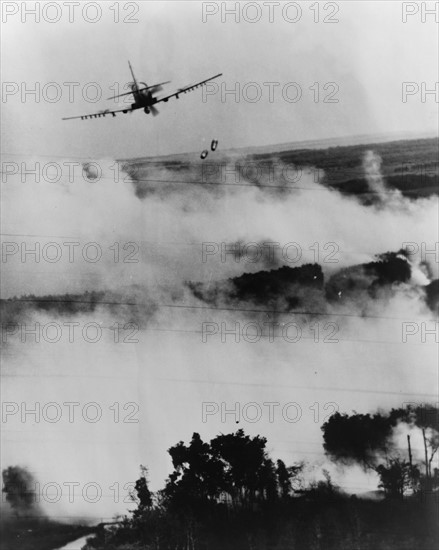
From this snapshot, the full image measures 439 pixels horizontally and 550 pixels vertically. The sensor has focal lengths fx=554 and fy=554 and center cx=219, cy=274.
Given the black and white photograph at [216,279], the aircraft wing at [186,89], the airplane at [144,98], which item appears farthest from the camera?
the aircraft wing at [186,89]

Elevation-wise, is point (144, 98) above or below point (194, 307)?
above

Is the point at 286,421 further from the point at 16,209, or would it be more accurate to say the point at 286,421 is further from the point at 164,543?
the point at 16,209

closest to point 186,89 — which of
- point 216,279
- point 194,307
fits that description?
point 216,279

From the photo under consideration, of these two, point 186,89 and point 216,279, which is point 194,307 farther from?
point 186,89

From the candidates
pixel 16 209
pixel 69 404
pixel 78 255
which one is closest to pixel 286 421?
pixel 69 404


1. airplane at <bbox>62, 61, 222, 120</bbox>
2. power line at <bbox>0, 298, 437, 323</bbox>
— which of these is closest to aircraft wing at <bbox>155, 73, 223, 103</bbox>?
airplane at <bbox>62, 61, 222, 120</bbox>

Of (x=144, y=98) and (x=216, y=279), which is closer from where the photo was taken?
(x=144, y=98)

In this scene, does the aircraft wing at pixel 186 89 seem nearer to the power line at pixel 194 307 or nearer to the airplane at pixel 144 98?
the airplane at pixel 144 98

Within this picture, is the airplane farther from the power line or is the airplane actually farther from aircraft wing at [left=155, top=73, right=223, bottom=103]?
the power line

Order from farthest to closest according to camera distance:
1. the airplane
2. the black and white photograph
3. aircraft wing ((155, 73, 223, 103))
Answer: aircraft wing ((155, 73, 223, 103)), the airplane, the black and white photograph

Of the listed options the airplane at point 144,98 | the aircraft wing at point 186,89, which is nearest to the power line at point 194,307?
the airplane at point 144,98
